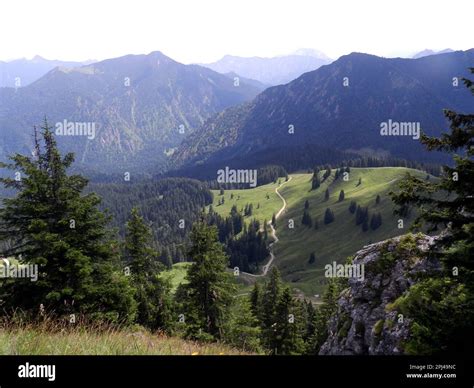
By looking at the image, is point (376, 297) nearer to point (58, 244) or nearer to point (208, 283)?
point (208, 283)

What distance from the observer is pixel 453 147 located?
35.1ft

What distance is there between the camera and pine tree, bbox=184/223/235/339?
3075cm

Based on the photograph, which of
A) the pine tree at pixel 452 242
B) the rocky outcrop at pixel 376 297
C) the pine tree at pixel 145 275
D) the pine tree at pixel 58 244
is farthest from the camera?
the pine tree at pixel 145 275

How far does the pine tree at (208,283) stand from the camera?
101 ft

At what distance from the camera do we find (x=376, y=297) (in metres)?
20.9

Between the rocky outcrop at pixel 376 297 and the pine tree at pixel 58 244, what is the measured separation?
39.0ft

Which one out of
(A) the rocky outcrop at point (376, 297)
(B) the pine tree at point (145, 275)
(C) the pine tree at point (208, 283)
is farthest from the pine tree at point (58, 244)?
(A) the rocky outcrop at point (376, 297)

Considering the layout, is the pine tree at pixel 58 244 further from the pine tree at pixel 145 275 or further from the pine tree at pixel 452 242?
the pine tree at pixel 452 242

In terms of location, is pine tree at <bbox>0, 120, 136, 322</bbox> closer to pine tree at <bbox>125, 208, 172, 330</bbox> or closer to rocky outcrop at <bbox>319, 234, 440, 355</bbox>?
pine tree at <bbox>125, 208, 172, 330</bbox>

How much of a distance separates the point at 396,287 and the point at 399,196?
11612 mm

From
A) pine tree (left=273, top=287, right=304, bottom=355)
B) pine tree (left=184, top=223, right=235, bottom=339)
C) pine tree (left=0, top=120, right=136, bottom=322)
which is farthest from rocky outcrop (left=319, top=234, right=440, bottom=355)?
pine tree (left=273, top=287, right=304, bottom=355)

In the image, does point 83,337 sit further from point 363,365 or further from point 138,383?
point 363,365

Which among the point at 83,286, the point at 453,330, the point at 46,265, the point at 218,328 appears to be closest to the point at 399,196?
the point at 453,330

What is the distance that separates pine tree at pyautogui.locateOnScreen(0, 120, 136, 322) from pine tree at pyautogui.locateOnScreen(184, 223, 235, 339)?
1048 centimetres
